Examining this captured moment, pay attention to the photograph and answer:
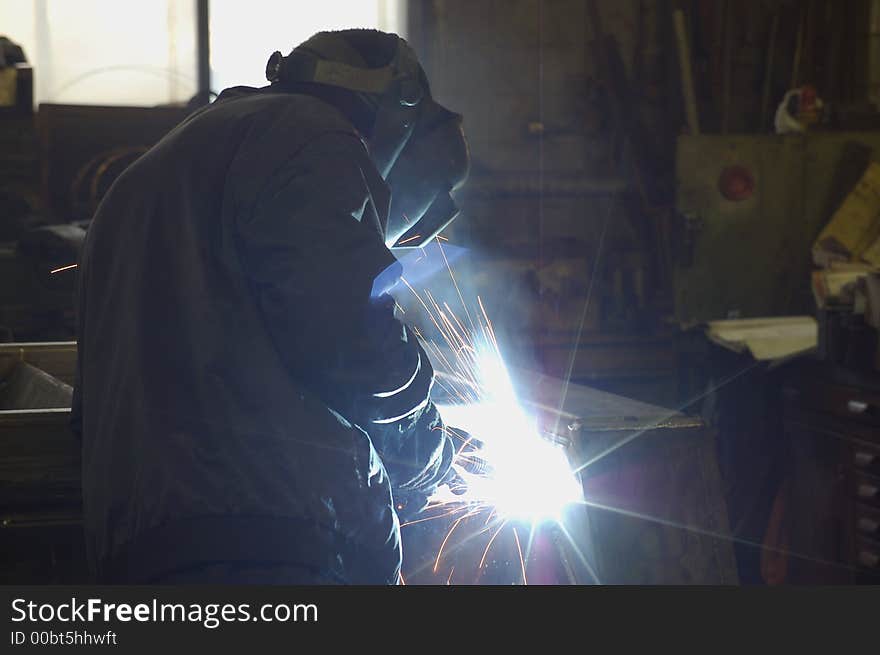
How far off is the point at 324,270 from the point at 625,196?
395cm

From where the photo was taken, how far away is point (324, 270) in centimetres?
123

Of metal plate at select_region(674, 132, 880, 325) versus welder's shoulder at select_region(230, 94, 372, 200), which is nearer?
welder's shoulder at select_region(230, 94, 372, 200)

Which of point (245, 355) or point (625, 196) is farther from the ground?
point (245, 355)

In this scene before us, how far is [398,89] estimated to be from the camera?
1486 mm

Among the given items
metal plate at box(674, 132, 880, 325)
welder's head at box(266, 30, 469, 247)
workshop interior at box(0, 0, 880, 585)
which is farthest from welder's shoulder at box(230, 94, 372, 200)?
metal plate at box(674, 132, 880, 325)

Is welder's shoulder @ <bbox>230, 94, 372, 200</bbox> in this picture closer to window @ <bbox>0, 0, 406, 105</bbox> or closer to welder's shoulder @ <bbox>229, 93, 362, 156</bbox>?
welder's shoulder @ <bbox>229, 93, 362, 156</bbox>

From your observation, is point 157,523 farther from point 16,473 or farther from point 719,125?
point 719,125

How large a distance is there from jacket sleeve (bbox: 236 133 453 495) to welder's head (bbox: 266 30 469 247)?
0.18 meters

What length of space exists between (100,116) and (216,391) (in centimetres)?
332

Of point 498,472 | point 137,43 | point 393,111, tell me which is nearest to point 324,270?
point 393,111

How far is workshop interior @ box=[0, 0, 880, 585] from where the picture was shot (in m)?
3.40

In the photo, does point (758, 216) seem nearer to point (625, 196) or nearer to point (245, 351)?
point (625, 196)

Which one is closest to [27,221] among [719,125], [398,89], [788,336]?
[398,89]

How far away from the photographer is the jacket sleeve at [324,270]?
1229 millimetres
